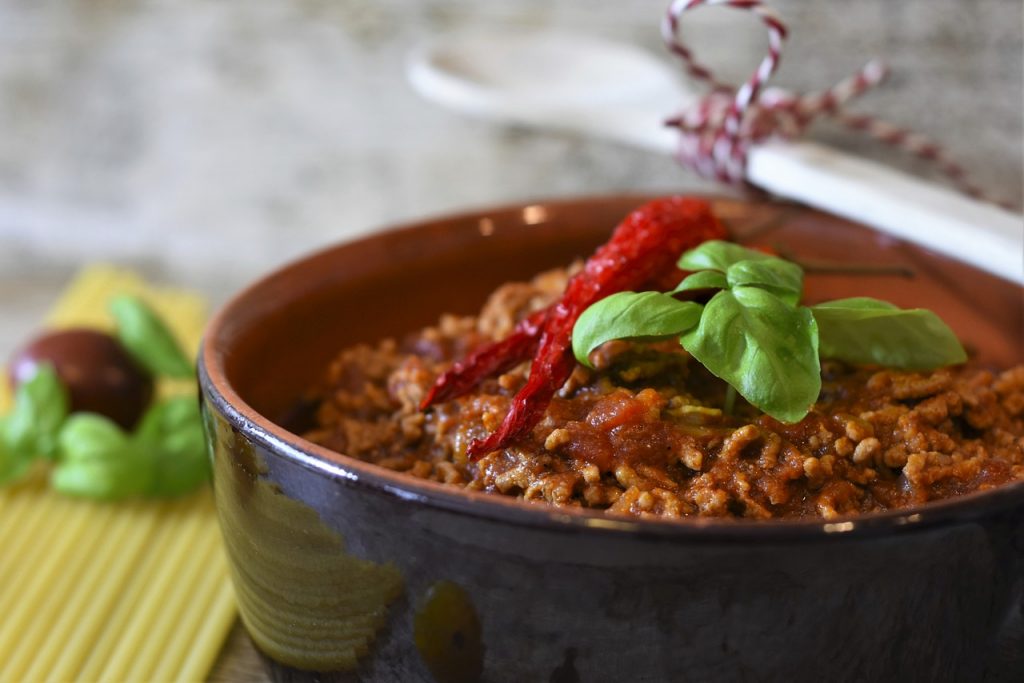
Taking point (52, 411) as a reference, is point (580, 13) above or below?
above

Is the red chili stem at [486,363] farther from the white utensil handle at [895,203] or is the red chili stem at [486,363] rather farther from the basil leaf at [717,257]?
the white utensil handle at [895,203]

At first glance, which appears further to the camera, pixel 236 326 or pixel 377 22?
pixel 377 22

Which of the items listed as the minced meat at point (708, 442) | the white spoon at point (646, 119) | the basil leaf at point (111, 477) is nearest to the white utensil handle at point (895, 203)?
the white spoon at point (646, 119)

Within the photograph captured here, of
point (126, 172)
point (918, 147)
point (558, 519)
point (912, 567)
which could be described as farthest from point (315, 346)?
point (126, 172)

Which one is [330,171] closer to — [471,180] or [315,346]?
[471,180]

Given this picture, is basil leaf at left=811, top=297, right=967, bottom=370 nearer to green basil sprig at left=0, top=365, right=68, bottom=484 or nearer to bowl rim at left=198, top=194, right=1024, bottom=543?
bowl rim at left=198, top=194, right=1024, bottom=543

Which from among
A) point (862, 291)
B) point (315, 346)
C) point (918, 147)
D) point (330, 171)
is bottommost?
point (330, 171)

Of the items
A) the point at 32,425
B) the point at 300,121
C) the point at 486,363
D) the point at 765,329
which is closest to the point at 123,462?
the point at 32,425

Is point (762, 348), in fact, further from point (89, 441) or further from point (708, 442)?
point (89, 441)
